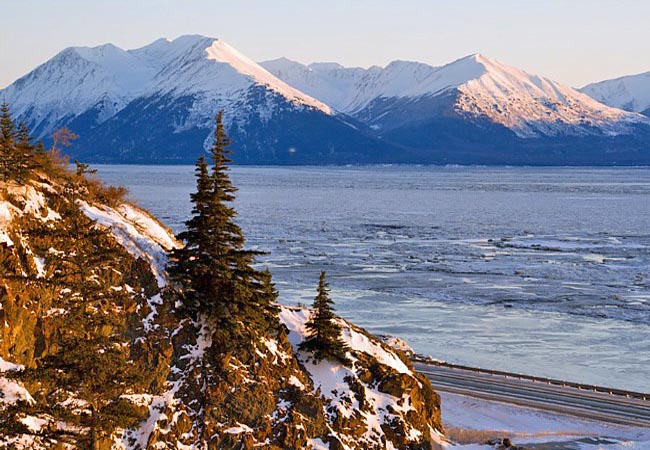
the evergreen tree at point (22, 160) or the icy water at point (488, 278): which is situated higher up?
the evergreen tree at point (22, 160)

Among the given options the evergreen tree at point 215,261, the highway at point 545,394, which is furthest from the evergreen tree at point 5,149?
the highway at point 545,394

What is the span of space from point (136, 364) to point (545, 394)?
23.8 m

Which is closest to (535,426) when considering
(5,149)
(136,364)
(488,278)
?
(136,364)

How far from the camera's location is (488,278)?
254 ft

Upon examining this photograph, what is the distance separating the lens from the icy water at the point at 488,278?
176 feet

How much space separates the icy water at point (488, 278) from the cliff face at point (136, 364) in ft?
66.3

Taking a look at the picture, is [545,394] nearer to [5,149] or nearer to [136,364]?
[136,364]

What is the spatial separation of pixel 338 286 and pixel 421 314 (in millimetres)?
10835

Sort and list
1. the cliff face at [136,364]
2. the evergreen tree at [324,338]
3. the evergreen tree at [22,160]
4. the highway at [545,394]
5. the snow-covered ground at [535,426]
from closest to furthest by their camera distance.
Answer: the cliff face at [136,364], the evergreen tree at [22,160], the evergreen tree at [324,338], the snow-covered ground at [535,426], the highway at [545,394]

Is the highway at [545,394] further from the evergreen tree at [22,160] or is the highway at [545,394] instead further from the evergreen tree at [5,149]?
the evergreen tree at [5,149]

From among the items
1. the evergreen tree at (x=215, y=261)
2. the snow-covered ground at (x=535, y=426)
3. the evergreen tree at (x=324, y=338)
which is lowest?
the snow-covered ground at (x=535, y=426)

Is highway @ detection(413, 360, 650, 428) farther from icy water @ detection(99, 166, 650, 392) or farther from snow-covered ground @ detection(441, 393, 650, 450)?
icy water @ detection(99, 166, 650, 392)

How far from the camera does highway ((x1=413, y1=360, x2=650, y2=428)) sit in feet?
138

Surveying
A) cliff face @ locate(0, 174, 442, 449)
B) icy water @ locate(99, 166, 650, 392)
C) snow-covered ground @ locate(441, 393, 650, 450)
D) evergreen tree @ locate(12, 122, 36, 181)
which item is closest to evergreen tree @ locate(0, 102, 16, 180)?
evergreen tree @ locate(12, 122, 36, 181)
